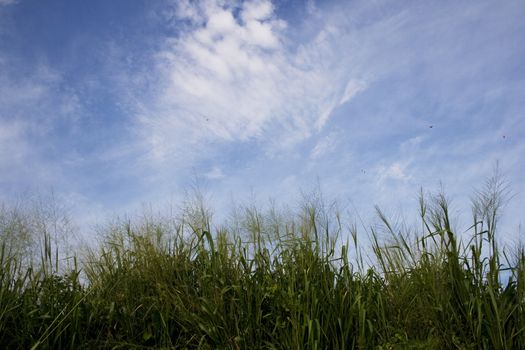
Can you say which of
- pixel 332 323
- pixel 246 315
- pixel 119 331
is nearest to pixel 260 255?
pixel 246 315

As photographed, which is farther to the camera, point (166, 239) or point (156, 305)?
point (166, 239)

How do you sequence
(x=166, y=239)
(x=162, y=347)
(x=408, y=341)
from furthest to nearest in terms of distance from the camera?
(x=166, y=239)
(x=162, y=347)
(x=408, y=341)

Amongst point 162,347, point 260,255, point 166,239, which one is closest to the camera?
point 162,347

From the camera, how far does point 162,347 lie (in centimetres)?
393

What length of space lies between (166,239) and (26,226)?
121 centimetres

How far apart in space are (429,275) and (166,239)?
7.31ft

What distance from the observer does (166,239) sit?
450cm

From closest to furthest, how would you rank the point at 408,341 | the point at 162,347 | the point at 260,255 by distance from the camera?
the point at 408,341 < the point at 162,347 < the point at 260,255

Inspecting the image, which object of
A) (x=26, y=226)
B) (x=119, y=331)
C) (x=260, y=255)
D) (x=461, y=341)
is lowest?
(x=461, y=341)

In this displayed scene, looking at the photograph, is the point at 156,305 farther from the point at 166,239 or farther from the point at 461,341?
the point at 461,341

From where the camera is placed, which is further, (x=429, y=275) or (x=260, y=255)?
(x=260, y=255)

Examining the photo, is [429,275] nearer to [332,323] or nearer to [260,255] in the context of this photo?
[332,323]

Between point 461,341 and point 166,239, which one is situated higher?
point 166,239

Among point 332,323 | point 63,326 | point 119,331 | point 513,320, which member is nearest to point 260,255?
point 332,323
